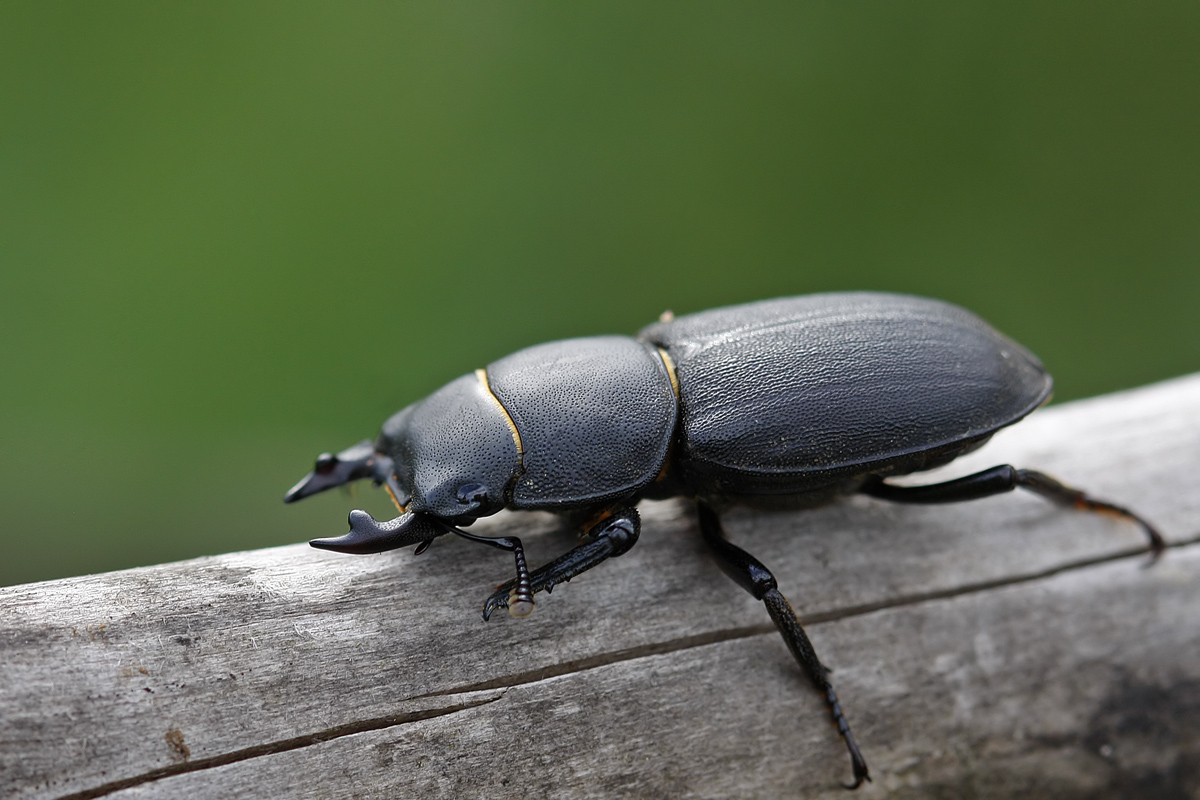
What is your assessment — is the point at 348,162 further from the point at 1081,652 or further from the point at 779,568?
the point at 1081,652

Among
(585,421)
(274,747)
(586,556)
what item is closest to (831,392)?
(585,421)

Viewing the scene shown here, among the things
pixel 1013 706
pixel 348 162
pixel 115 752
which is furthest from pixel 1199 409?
pixel 348 162

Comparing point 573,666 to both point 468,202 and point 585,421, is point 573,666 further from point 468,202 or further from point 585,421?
point 468,202

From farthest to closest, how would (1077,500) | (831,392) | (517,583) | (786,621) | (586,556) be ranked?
(1077,500) → (831,392) → (786,621) → (586,556) → (517,583)

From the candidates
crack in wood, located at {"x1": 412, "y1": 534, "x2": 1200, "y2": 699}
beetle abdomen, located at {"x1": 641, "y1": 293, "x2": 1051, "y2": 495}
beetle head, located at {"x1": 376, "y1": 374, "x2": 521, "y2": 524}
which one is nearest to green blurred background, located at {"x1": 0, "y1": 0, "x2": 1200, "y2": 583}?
beetle head, located at {"x1": 376, "y1": 374, "x2": 521, "y2": 524}

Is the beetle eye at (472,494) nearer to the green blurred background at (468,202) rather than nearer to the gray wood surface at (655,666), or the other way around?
the gray wood surface at (655,666)
